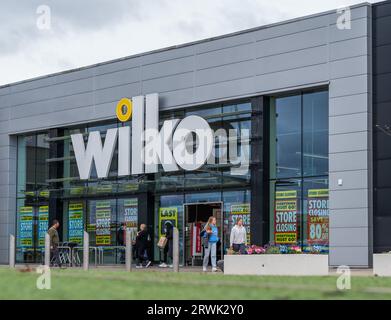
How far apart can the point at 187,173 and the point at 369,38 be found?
914 cm

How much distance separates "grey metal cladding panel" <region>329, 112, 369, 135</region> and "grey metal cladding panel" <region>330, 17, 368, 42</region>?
2600 millimetres

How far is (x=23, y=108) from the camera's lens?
39.8m

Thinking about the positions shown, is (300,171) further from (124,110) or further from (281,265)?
(124,110)

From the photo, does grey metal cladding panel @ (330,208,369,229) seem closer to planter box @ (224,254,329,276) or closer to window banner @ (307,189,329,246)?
window banner @ (307,189,329,246)

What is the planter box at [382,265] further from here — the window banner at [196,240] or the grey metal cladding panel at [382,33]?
the window banner at [196,240]

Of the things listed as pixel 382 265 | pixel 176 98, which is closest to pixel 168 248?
pixel 176 98

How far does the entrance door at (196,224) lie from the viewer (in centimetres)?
3161

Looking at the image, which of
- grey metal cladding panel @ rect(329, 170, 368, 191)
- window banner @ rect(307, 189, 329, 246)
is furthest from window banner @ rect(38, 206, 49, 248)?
grey metal cladding panel @ rect(329, 170, 368, 191)

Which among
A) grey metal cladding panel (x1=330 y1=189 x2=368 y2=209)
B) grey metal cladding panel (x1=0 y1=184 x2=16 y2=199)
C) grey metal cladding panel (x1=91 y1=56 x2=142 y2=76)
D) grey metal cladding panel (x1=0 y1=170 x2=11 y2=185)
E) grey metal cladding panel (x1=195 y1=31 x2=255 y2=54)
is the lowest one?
grey metal cladding panel (x1=330 y1=189 x2=368 y2=209)

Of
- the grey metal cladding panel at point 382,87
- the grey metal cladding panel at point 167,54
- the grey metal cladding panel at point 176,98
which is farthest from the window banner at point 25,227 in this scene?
the grey metal cladding panel at point 382,87

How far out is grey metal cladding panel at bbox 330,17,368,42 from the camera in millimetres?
27122

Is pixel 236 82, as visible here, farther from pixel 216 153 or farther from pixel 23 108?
pixel 23 108

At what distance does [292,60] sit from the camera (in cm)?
2925
